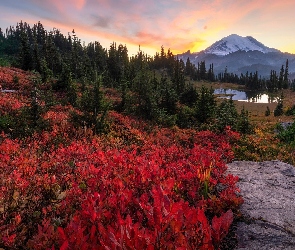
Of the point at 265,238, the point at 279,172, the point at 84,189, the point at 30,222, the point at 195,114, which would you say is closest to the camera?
the point at 265,238

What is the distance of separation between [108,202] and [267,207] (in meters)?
3.88

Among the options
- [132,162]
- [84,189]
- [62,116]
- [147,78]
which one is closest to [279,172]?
[132,162]

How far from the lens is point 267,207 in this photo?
5.66 meters

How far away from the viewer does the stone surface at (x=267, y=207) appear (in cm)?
434

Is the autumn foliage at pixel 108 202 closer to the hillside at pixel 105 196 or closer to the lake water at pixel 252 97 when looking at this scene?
the hillside at pixel 105 196

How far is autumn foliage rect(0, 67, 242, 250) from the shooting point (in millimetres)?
3254

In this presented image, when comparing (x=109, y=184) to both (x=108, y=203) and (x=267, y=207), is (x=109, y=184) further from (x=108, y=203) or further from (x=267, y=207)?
(x=267, y=207)

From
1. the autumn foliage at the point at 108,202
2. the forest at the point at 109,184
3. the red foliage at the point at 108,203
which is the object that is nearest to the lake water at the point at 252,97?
the forest at the point at 109,184

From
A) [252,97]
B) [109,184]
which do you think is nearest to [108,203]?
[109,184]

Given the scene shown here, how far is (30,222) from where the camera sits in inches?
197

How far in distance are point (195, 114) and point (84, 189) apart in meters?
21.7

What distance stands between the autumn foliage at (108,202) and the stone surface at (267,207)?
52 cm

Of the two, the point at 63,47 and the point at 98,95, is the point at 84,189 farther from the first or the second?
the point at 63,47

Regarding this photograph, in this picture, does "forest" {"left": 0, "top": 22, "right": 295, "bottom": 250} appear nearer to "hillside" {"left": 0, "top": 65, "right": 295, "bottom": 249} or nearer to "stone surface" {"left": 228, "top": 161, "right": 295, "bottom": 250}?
"hillside" {"left": 0, "top": 65, "right": 295, "bottom": 249}
